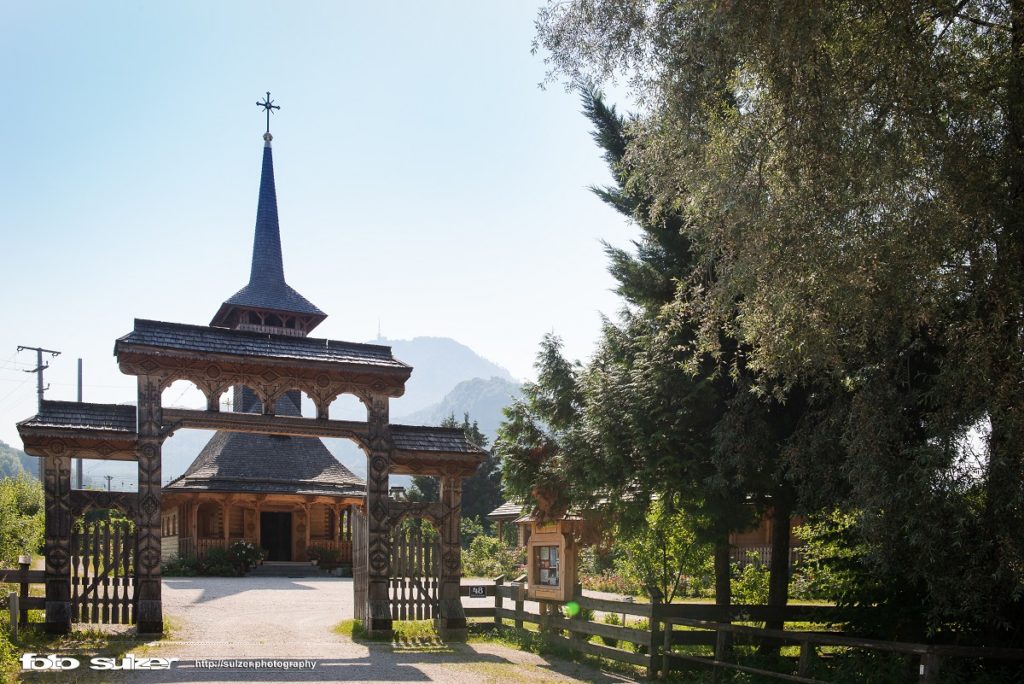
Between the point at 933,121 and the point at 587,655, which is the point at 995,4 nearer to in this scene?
the point at 933,121

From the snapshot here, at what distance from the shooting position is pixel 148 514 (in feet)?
49.6

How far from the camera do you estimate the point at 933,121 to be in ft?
30.4

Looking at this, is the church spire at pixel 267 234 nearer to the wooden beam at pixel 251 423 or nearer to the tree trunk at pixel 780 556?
the wooden beam at pixel 251 423

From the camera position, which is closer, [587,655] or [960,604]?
[960,604]

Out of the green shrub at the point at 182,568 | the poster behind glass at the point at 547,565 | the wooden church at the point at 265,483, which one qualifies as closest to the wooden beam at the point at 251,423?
the poster behind glass at the point at 547,565

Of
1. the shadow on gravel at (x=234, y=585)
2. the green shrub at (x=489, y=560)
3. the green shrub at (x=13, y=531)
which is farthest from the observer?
the green shrub at (x=489, y=560)

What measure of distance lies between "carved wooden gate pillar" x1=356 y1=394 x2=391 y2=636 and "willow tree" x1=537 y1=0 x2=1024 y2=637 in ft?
26.5

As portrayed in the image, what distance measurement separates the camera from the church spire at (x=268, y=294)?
133 feet

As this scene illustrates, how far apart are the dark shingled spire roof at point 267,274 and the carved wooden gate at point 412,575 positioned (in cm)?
2537

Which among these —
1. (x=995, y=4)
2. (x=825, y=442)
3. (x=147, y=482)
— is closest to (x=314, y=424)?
(x=147, y=482)

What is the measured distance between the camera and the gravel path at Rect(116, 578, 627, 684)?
12500 millimetres

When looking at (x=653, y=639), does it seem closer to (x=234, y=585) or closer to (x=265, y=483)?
(x=234, y=585)

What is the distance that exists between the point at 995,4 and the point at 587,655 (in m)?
11.0

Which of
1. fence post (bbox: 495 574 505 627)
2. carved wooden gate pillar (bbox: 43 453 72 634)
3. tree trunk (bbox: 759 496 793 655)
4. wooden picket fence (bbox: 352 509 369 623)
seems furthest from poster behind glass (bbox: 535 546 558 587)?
carved wooden gate pillar (bbox: 43 453 72 634)
